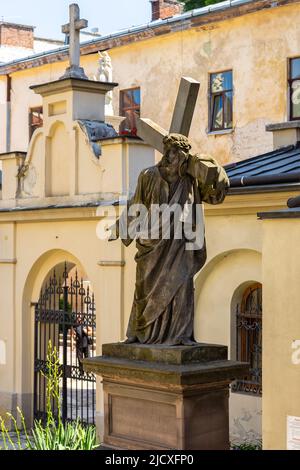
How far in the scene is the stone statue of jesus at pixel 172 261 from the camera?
846cm

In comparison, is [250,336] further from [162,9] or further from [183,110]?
[162,9]

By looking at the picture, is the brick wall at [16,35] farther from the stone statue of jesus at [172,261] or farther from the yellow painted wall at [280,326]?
the stone statue of jesus at [172,261]

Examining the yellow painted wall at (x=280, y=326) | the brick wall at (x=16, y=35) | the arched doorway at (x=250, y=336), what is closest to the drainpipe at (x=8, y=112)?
the brick wall at (x=16, y=35)

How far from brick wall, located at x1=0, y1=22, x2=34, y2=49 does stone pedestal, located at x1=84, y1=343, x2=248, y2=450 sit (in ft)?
82.3

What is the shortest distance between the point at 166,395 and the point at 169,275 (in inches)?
41.3

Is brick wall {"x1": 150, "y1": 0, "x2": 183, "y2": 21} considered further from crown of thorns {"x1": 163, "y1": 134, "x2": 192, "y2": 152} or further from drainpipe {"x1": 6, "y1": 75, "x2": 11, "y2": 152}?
crown of thorns {"x1": 163, "y1": 134, "x2": 192, "y2": 152}

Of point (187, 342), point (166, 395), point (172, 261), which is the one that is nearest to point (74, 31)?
point (172, 261)

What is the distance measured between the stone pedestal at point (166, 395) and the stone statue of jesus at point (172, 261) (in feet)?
0.59

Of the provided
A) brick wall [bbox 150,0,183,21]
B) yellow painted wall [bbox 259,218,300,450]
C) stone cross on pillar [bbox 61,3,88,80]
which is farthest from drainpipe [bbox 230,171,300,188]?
brick wall [bbox 150,0,183,21]

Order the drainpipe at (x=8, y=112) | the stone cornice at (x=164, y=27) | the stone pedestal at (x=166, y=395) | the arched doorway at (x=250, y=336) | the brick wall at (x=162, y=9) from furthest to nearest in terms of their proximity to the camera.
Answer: the drainpipe at (x=8, y=112), the brick wall at (x=162, y=9), the stone cornice at (x=164, y=27), the arched doorway at (x=250, y=336), the stone pedestal at (x=166, y=395)

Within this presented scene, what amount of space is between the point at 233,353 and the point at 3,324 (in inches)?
195
